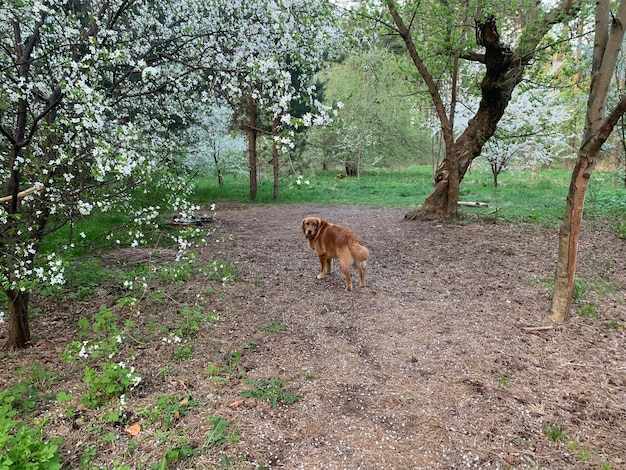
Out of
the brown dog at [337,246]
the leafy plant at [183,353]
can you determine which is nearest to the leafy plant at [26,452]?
the leafy plant at [183,353]

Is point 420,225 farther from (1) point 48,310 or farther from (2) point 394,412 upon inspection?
(1) point 48,310

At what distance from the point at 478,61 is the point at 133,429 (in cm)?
991

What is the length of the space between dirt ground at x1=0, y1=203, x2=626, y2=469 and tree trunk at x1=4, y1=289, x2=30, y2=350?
0.23m

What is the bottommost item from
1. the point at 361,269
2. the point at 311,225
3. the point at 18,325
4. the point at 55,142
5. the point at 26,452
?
the point at 26,452

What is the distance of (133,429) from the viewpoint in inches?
105

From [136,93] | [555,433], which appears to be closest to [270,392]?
[555,433]

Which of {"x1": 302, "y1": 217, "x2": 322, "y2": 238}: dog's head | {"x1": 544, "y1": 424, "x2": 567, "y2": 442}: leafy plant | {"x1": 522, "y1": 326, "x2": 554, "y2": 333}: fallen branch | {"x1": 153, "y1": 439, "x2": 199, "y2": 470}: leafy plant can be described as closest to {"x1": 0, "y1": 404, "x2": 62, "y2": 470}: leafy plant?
{"x1": 153, "y1": 439, "x2": 199, "y2": 470}: leafy plant

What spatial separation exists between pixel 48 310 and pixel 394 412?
424 cm

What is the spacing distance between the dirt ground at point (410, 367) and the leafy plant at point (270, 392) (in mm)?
74

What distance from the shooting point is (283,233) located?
906 cm

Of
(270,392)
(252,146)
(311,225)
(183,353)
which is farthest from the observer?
(252,146)

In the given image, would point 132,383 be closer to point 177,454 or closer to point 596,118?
point 177,454

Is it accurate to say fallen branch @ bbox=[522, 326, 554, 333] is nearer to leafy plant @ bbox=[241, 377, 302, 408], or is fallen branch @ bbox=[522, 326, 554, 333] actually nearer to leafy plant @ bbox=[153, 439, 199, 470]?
leafy plant @ bbox=[241, 377, 302, 408]

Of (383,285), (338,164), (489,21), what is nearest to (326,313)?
(383,285)
